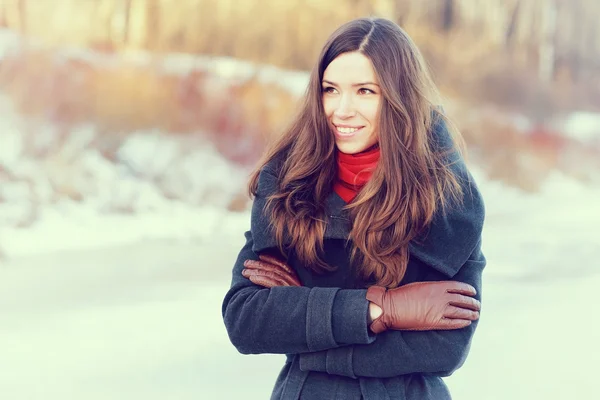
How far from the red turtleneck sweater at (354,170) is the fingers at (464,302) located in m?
0.29

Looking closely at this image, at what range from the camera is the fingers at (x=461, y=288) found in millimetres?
1531

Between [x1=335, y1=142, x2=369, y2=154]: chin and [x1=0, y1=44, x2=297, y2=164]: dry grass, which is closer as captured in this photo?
[x1=335, y1=142, x2=369, y2=154]: chin

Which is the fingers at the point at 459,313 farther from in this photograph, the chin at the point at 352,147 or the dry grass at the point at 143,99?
the dry grass at the point at 143,99

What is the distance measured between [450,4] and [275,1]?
860mm

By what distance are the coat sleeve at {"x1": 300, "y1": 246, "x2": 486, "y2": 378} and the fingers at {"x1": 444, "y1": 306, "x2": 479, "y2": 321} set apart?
0.11ft

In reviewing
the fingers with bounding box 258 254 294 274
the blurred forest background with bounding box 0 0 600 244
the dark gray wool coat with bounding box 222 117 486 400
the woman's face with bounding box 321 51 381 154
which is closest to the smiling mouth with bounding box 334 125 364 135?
the woman's face with bounding box 321 51 381 154

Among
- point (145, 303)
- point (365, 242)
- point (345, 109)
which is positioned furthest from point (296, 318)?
point (145, 303)

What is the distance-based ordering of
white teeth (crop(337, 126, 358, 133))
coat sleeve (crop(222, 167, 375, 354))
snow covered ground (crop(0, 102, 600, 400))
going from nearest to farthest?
1. coat sleeve (crop(222, 167, 375, 354))
2. white teeth (crop(337, 126, 358, 133))
3. snow covered ground (crop(0, 102, 600, 400))

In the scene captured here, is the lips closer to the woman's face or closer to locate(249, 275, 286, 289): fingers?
the woman's face

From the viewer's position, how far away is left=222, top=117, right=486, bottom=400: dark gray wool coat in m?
1.51

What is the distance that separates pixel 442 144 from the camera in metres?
1.65

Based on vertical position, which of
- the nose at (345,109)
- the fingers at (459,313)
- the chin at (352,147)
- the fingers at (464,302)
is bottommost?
the fingers at (459,313)

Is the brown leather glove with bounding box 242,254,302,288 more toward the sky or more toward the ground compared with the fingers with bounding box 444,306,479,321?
more toward the sky

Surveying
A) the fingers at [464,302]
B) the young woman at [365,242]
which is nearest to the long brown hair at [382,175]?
the young woman at [365,242]
